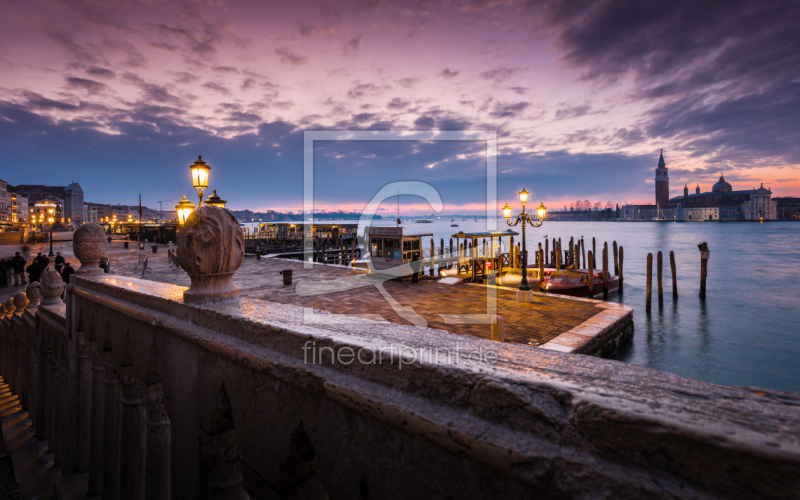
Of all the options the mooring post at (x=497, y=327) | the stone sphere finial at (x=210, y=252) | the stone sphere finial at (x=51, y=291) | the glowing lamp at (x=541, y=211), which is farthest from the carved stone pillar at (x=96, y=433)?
the glowing lamp at (x=541, y=211)

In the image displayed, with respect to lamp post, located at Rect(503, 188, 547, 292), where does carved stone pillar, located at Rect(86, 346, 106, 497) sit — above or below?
below

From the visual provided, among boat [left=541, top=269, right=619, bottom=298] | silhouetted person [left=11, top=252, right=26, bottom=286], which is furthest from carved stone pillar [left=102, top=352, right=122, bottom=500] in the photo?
boat [left=541, top=269, right=619, bottom=298]

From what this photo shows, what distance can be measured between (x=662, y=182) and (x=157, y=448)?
8128 inches

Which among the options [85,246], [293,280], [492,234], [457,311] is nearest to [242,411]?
Answer: [85,246]

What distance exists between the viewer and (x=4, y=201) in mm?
77000

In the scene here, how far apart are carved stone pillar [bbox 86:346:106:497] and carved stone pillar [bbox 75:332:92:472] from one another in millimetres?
239

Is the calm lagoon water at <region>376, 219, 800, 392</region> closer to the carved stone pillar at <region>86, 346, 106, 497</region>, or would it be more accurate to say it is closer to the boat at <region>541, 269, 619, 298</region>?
the boat at <region>541, 269, 619, 298</region>

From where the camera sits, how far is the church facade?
145 meters

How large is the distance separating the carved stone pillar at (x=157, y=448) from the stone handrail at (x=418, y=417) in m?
0.01

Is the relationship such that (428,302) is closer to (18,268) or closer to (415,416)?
(415,416)

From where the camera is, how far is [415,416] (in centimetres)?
131

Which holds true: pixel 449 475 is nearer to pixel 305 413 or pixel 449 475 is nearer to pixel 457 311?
pixel 305 413

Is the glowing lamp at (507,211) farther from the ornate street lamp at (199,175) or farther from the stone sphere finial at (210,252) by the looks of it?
the stone sphere finial at (210,252)

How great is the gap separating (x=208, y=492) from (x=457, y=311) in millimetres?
9452
